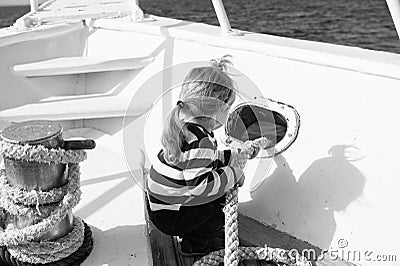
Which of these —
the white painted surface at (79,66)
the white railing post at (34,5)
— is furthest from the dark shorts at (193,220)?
the white railing post at (34,5)

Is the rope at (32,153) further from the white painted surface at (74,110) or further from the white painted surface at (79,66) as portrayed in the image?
the white painted surface at (79,66)

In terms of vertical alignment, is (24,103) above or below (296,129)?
below

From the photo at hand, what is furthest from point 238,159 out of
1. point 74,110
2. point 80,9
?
point 80,9

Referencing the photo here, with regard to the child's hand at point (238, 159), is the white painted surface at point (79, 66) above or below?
below

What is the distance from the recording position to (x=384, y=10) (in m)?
16.5

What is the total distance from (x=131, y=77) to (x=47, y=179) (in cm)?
96

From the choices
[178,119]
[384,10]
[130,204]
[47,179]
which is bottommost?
[384,10]

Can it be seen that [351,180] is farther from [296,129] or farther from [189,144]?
[189,144]

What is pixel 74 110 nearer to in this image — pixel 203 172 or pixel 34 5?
pixel 34 5

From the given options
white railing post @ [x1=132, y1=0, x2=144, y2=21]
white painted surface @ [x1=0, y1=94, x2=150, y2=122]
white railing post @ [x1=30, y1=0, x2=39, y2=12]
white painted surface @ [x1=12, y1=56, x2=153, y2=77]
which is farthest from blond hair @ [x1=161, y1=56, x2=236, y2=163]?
white railing post @ [x1=30, y1=0, x2=39, y2=12]

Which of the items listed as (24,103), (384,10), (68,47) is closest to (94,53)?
(68,47)

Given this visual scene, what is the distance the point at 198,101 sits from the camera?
1.21 metres

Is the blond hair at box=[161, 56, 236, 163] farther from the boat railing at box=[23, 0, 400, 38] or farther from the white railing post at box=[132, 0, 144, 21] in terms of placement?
the white railing post at box=[132, 0, 144, 21]

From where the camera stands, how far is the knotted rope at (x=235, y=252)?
1.22 meters
